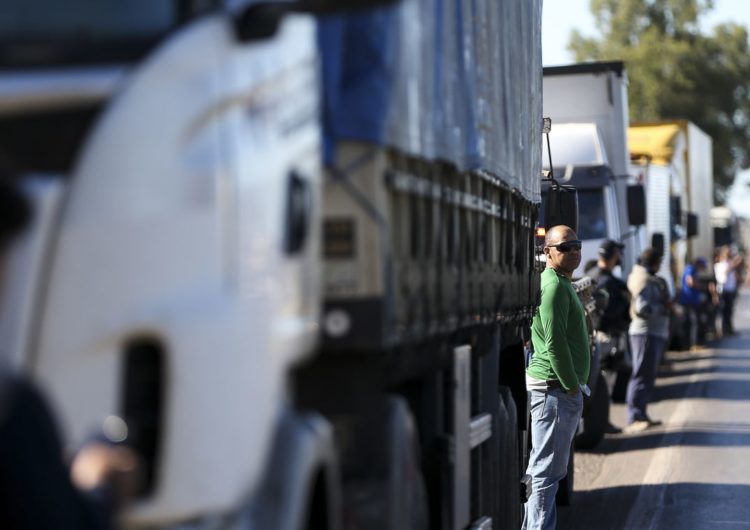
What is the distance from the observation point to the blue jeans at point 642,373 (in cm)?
1736

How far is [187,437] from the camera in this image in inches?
142

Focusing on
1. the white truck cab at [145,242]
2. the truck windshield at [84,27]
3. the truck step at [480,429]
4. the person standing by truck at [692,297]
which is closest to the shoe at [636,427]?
the truck step at [480,429]

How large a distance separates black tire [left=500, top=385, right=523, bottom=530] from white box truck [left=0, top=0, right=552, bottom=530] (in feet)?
8.73

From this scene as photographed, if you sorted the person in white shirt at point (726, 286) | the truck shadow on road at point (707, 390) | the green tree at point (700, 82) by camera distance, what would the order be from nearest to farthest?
the truck shadow on road at point (707, 390), the person in white shirt at point (726, 286), the green tree at point (700, 82)

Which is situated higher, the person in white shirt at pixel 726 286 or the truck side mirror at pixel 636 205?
the truck side mirror at pixel 636 205

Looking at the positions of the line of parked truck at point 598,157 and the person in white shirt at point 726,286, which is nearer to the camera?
the line of parked truck at point 598,157

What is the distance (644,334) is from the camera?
57.5 ft

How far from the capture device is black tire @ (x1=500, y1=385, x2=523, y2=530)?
8.40m

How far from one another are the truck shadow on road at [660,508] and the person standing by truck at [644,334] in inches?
156

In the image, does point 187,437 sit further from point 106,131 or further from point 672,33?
point 672,33

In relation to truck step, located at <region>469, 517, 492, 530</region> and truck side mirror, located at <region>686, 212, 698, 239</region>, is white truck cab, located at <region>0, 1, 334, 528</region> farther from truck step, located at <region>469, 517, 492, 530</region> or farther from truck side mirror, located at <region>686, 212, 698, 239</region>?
truck side mirror, located at <region>686, 212, 698, 239</region>

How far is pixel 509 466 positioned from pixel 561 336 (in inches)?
45.5

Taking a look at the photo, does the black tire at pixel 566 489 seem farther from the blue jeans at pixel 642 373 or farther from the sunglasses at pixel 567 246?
the blue jeans at pixel 642 373

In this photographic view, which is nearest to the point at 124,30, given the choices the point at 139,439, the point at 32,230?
the point at 32,230
